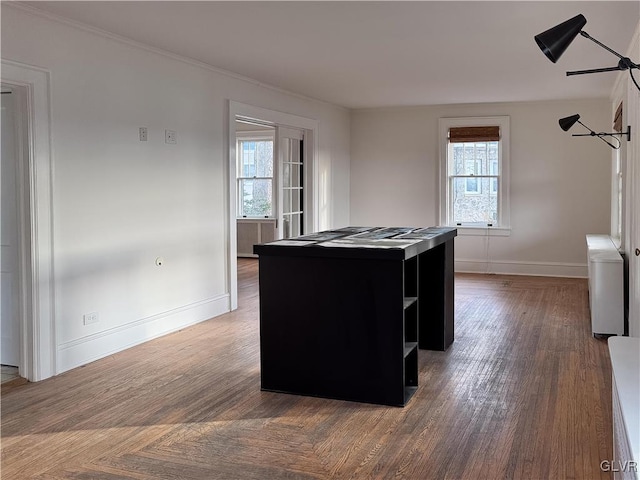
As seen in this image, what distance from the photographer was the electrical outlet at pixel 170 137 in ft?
17.8

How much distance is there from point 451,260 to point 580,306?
7.83 feet

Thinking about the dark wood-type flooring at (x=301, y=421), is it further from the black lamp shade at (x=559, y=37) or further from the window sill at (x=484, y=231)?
the window sill at (x=484, y=231)

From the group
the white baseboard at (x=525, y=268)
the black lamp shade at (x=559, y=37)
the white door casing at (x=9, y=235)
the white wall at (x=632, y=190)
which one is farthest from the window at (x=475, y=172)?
the black lamp shade at (x=559, y=37)

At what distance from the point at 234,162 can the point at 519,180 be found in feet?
14.6

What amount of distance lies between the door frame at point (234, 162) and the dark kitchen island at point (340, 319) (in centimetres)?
241

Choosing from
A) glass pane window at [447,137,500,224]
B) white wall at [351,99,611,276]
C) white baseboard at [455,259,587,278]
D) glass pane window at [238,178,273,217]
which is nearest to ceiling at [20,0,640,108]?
white wall at [351,99,611,276]

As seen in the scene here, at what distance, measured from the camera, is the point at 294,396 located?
388 cm

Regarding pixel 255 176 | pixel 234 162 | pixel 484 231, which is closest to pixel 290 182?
pixel 234 162

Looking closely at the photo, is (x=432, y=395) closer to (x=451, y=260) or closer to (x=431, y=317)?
(x=431, y=317)

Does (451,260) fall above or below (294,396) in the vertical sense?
above

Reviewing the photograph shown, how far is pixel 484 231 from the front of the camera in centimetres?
912

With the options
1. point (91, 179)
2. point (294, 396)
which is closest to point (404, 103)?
point (91, 179)

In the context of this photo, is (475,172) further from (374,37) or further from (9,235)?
(9,235)

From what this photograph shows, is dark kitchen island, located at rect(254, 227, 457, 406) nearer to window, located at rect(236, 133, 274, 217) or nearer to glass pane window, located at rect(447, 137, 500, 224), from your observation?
glass pane window, located at rect(447, 137, 500, 224)
